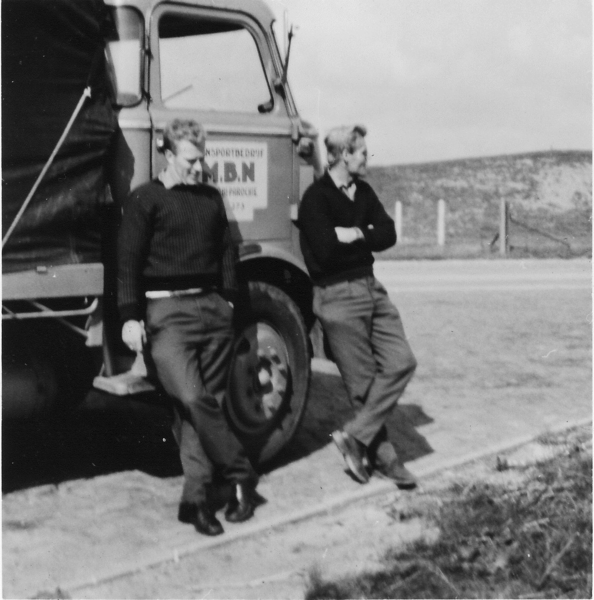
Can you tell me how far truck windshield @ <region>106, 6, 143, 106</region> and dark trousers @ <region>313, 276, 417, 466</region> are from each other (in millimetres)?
1458

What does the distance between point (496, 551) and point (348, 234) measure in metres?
1.95

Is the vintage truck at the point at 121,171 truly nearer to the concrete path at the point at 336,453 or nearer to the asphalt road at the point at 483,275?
the concrete path at the point at 336,453

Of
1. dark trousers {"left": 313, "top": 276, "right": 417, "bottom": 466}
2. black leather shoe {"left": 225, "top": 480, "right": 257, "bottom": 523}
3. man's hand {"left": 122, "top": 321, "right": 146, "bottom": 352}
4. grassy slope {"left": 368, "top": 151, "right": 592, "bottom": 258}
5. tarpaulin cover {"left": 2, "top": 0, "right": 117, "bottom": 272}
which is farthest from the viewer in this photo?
grassy slope {"left": 368, "top": 151, "right": 592, "bottom": 258}

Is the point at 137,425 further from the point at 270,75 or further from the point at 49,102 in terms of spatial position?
the point at 49,102

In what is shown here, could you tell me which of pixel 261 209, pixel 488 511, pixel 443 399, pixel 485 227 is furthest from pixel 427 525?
pixel 485 227

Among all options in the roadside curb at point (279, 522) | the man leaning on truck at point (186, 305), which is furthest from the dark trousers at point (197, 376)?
the roadside curb at point (279, 522)

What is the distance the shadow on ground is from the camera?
649cm

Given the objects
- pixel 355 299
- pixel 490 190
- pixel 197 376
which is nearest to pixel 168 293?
pixel 197 376

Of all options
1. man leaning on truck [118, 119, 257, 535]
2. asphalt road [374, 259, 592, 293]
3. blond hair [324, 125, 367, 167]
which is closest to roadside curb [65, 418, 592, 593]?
man leaning on truck [118, 119, 257, 535]

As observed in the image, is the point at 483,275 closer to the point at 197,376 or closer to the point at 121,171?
the point at 121,171

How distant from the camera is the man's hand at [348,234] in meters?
5.97

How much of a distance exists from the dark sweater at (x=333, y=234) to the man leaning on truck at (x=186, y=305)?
2.19 feet

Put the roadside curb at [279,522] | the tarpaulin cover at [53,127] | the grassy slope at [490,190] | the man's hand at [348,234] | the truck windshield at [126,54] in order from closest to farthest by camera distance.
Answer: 1. the roadside curb at [279,522]
2. the tarpaulin cover at [53,127]
3. the truck windshield at [126,54]
4. the man's hand at [348,234]
5. the grassy slope at [490,190]

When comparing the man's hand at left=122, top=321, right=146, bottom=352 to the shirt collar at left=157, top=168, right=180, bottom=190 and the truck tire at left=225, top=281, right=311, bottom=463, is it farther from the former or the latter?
the truck tire at left=225, top=281, right=311, bottom=463
